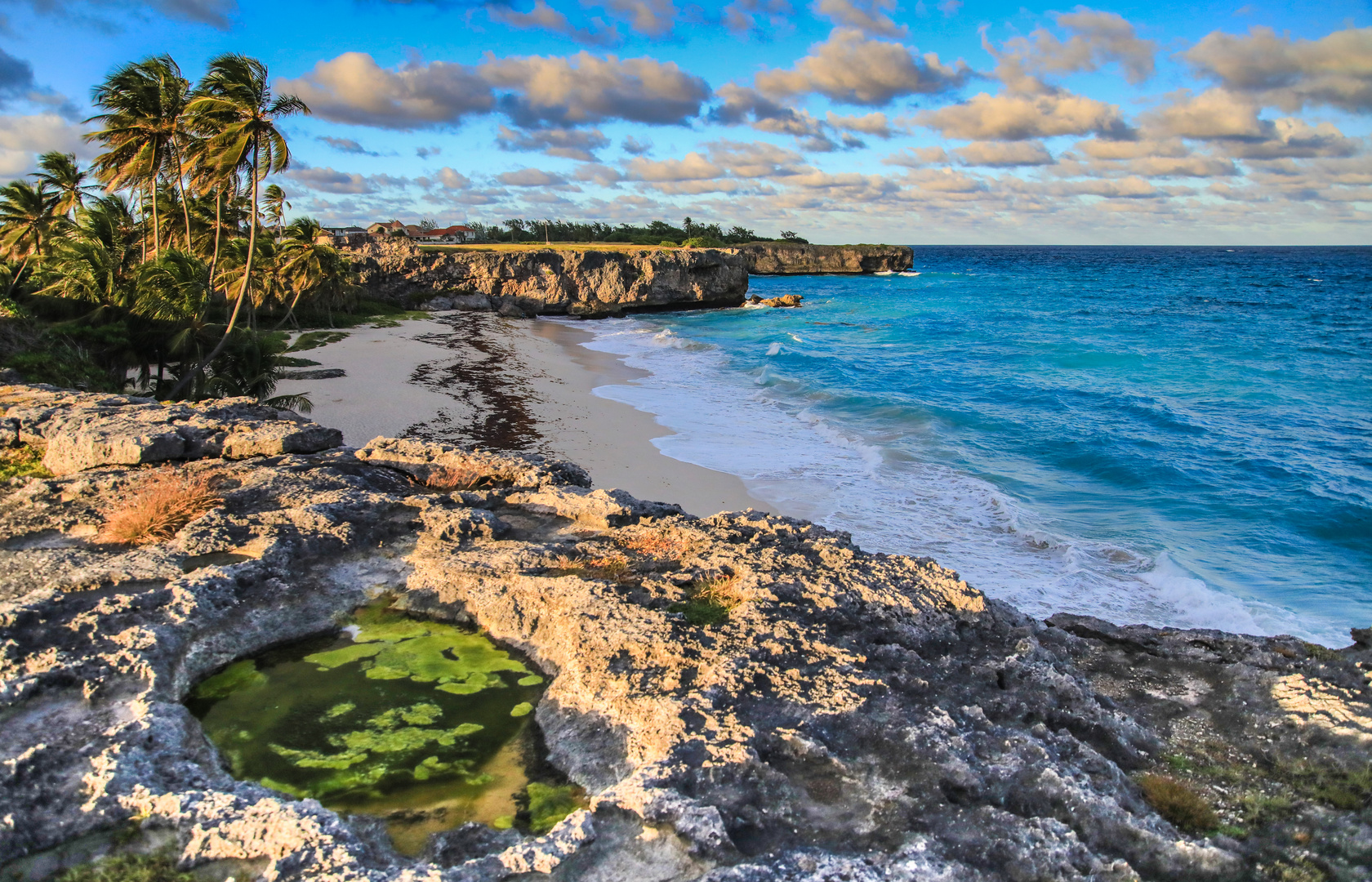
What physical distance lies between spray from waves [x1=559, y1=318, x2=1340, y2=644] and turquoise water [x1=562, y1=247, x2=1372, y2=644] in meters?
0.06

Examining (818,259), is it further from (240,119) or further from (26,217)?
(240,119)

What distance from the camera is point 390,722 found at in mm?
5398

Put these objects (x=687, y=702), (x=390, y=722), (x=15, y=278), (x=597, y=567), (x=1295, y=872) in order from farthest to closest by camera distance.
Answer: (x=15, y=278)
(x=597, y=567)
(x=390, y=722)
(x=687, y=702)
(x=1295, y=872)

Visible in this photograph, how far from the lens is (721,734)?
16.0 ft

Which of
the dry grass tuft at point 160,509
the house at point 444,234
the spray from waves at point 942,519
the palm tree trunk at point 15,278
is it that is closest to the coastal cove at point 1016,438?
the spray from waves at point 942,519

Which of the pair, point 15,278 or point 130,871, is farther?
point 15,278

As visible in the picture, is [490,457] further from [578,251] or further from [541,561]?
[578,251]

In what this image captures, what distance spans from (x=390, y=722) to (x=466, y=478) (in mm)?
5219

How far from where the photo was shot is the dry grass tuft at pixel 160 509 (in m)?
7.76

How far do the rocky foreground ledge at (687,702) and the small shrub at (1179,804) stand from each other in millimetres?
31

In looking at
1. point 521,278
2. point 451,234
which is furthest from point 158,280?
point 451,234

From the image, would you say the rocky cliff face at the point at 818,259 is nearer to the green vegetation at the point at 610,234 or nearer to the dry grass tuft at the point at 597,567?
the green vegetation at the point at 610,234

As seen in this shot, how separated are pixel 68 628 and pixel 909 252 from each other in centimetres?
14649

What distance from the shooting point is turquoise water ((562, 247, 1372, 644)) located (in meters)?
13.1
